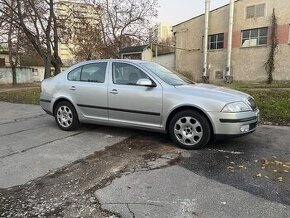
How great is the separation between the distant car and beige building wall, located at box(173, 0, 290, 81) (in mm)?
20215

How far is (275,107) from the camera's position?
904 centimetres

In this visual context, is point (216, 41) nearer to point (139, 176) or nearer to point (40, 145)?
point (40, 145)

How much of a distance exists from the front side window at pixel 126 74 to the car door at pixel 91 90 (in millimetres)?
237

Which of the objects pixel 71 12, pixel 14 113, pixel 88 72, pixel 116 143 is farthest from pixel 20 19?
pixel 116 143

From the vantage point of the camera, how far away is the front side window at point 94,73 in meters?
6.62

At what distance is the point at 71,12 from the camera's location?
808 inches

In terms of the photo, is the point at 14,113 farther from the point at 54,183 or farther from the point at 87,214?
the point at 87,214

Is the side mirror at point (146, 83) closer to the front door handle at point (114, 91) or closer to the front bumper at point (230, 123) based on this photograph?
the front door handle at point (114, 91)

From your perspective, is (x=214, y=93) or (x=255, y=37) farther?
(x=255, y=37)

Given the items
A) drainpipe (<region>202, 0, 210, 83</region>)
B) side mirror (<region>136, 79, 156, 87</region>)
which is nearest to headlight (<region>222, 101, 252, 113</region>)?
side mirror (<region>136, 79, 156, 87</region>)

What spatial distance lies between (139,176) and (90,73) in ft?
10.5

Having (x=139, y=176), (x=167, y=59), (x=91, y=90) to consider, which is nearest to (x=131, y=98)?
(x=91, y=90)

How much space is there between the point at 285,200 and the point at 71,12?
19.5m

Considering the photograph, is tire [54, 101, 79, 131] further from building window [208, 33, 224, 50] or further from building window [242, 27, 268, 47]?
building window [208, 33, 224, 50]
